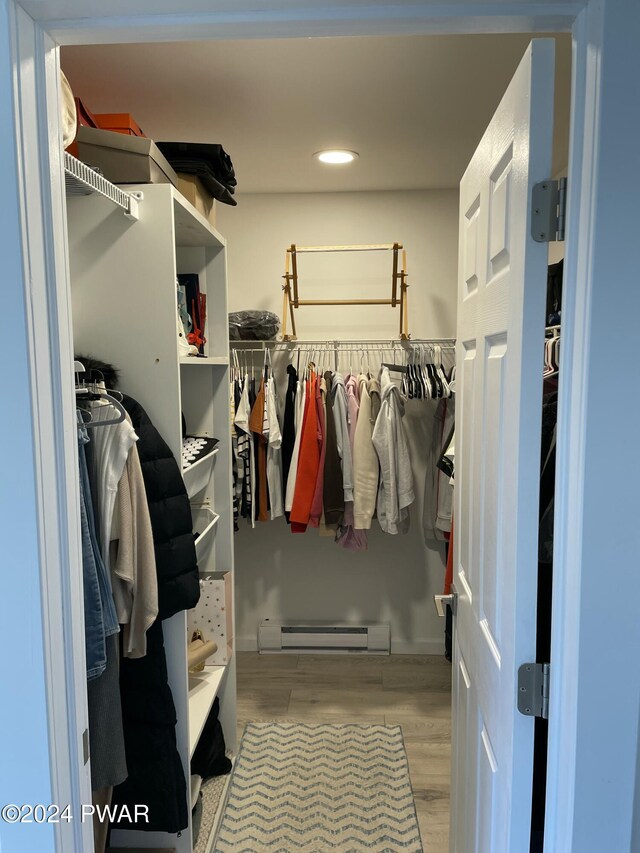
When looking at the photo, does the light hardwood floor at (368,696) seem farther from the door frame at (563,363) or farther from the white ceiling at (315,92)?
the white ceiling at (315,92)

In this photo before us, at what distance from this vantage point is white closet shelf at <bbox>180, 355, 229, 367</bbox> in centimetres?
199

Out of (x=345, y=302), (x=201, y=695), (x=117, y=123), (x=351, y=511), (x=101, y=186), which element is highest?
(x=117, y=123)

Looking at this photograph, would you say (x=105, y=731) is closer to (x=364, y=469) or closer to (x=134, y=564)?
(x=134, y=564)

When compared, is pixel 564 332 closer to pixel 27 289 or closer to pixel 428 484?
pixel 27 289

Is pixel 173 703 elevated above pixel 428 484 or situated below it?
below

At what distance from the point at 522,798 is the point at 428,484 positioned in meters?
2.35

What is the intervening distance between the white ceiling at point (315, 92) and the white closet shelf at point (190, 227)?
1.24 feet

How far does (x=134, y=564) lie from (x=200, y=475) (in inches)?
32.7

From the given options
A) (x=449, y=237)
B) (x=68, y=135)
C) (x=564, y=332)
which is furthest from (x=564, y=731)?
(x=449, y=237)

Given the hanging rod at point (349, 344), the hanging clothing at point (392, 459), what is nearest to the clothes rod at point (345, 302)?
the hanging rod at point (349, 344)

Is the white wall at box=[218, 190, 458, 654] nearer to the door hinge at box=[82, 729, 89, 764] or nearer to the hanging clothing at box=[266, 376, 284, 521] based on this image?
the hanging clothing at box=[266, 376, 284, 521]

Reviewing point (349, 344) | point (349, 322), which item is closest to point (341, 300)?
point (349, 322)

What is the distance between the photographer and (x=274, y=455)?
319 cm

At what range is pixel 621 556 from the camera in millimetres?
902
